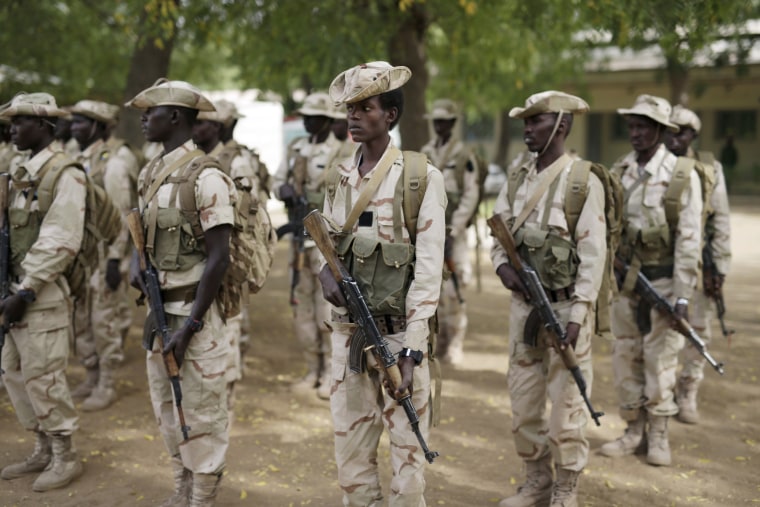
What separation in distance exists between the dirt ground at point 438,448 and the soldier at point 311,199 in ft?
1.43

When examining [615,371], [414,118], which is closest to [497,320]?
[414,118]

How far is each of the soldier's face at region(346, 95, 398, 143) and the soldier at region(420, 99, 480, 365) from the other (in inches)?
Result: 163

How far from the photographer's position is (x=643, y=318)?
5.80m

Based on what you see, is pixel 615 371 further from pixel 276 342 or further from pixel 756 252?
pixel 756 252

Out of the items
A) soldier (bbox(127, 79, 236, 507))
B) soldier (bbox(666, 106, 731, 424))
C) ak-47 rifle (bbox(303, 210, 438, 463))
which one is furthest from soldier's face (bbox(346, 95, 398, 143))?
soldier (bbox(666, 106, 731, 424))

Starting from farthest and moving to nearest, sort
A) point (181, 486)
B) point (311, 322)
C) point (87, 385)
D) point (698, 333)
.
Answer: point (311, 322)
point (87, 385)
point (698, 333)
point (181, 486)

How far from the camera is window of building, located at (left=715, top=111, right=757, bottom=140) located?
29250mm

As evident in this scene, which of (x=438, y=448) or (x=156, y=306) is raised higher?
(x=156, y=306)

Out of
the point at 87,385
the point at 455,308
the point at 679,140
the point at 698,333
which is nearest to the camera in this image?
the point at 679,140

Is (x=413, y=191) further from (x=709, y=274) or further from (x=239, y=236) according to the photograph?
(x=709, y=274)

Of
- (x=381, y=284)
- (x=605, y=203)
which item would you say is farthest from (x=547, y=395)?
(x=381, y=284)

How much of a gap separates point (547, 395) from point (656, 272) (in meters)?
1.49

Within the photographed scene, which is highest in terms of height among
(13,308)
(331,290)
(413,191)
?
(413,191)

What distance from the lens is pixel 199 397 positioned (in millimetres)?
4402
